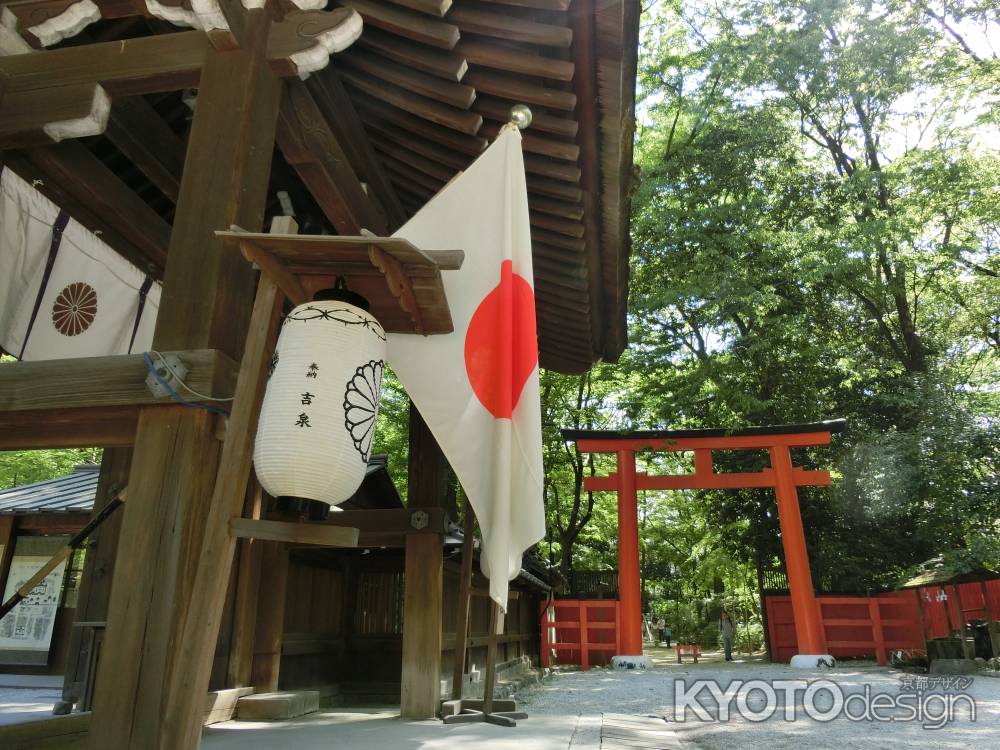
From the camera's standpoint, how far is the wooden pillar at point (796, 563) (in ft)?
39.9

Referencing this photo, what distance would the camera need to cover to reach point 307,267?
250 centimetres

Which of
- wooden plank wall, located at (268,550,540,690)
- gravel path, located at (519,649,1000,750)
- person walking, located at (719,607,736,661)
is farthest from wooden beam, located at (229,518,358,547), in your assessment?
person walking, located at (719,607,736,661)

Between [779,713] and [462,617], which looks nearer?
[462,617]

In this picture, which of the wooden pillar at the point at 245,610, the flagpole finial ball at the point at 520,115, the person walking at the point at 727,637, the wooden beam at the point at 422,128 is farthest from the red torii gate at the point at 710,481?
the flagpole finial ball at the point at 520,115

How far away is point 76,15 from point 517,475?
296 cm

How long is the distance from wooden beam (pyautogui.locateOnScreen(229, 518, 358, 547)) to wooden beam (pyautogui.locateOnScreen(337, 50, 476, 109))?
2.23m

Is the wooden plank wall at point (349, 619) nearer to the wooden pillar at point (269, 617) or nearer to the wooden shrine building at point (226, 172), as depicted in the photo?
the wooden pillar at point (269, 617)

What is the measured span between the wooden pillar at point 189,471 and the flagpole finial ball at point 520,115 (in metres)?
1.14

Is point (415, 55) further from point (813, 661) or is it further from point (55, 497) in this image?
point (813, 661)

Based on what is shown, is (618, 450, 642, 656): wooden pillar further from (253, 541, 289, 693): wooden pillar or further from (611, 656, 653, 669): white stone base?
(253, 541, 289, 693): wooden pillar

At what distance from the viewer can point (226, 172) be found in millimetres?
2658

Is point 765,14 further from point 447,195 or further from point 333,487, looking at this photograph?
point 333,487

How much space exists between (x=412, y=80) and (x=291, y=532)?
2383 mm

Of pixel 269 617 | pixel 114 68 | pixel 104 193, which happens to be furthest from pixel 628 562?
pixel 114 68
